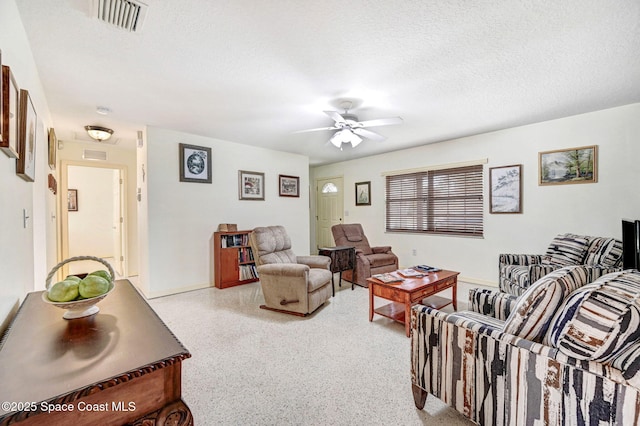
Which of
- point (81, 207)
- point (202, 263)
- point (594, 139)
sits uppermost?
point (594, 139)

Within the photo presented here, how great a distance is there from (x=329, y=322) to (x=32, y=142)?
278cm

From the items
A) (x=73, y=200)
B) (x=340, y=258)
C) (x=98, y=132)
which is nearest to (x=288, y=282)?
(x=340, y=258)

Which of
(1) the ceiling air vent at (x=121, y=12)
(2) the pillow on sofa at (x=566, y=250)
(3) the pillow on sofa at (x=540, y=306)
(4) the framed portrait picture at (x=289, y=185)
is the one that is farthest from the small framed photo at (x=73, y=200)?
(2) the pillow on sofa at (x=566, y=250)

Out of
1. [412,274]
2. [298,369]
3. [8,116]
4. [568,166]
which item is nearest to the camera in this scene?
[8,116]

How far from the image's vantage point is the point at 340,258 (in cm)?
409

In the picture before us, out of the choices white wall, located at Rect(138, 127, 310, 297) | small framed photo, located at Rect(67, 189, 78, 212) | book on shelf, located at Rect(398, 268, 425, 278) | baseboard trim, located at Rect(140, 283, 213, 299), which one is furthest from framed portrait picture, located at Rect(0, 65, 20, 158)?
small framed photo, located at Rect(67, 189, 78, 212)

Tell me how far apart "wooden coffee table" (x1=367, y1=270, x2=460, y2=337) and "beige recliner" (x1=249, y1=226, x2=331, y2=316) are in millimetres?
617

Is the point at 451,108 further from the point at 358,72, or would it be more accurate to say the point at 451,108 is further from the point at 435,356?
the point at 435,356

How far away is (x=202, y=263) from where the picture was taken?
432 centimetres

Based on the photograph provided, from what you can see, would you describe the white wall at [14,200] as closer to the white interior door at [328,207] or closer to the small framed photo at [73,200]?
the white interior door at [328,207]

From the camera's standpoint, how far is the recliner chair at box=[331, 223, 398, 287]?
13.9 feet

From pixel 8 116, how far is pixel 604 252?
15.6ft

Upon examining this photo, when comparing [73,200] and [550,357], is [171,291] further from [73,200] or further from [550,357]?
[73,200]

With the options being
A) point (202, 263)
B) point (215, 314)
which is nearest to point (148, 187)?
point (202, 263)
